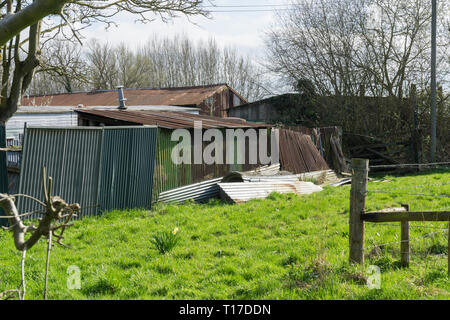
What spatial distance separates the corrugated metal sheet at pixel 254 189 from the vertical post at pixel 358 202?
18.3ft

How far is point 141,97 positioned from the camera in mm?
31766

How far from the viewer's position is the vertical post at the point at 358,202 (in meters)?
4.68

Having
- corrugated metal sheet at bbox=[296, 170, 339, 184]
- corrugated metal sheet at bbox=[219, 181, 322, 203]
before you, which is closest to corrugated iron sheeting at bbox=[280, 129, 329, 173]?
corrugated metal sheet at bbox=[296, 170, 339, 184]

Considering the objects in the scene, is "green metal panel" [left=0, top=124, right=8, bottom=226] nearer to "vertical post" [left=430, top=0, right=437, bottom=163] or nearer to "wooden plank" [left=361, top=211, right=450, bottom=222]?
"wooden plank" [left=361, top=211, right=450, bottom=222]

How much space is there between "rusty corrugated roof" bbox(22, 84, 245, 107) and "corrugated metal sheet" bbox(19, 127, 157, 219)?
1973 centimetres

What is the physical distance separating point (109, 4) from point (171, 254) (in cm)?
924

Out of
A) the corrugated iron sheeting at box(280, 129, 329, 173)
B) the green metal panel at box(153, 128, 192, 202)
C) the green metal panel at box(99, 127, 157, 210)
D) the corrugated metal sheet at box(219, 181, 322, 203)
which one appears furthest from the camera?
the corrugated iron sheeting at box(280, 129, 329, 173)

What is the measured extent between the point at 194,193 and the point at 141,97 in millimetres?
22509

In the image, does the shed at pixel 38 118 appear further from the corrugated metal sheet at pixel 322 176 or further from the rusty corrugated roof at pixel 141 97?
the corrugated metal sheet at pixel 322 176

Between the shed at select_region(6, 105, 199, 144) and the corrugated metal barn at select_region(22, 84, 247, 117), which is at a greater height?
the corrugated metal barn at select_region(22, 84, 247, 117)

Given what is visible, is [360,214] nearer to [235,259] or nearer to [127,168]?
[235,259]

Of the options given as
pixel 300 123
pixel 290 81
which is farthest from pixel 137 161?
pixel 290 81

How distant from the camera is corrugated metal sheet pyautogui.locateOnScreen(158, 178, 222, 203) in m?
10.1

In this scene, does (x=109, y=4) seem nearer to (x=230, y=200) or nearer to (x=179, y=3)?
(x=179, y=3)
